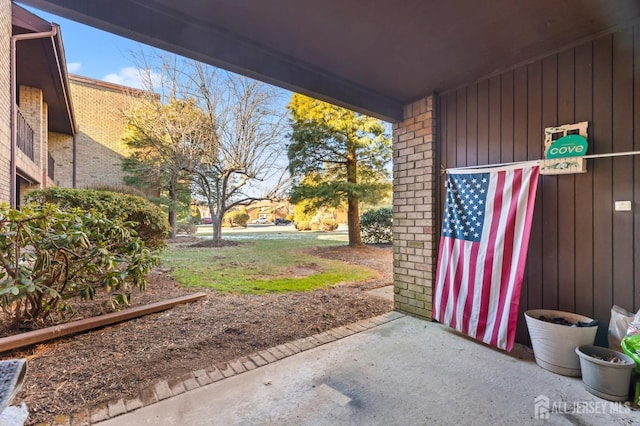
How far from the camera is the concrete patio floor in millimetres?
1786

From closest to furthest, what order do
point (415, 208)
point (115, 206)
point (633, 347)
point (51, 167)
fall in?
point (633, 347), point (415, 208), point (115, 206), point (51, 167)

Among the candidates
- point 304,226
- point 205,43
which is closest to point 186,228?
point 304,226

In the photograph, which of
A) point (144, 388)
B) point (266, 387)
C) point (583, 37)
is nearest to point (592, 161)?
point (583, 37)

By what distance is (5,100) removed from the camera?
5.14 metres

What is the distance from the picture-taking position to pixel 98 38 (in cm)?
783

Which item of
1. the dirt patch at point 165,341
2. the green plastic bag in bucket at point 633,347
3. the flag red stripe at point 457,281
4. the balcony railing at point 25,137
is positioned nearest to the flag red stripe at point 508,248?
the flag red stripe at point 457,281

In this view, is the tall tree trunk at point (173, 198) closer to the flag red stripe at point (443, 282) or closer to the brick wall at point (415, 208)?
the brick wall at point (415, 208)

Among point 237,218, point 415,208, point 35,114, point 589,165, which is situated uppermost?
point 35,114

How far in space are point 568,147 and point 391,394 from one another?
242 centimetres

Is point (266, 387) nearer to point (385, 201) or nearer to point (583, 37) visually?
point (583, 37)

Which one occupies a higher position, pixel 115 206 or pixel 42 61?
pixel 42 61

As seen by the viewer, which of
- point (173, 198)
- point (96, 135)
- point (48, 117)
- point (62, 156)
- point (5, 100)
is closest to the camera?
point (5, 100)

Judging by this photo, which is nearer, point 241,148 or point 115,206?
point 115,206

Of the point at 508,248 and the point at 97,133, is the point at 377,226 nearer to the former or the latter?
the point at 508,248
